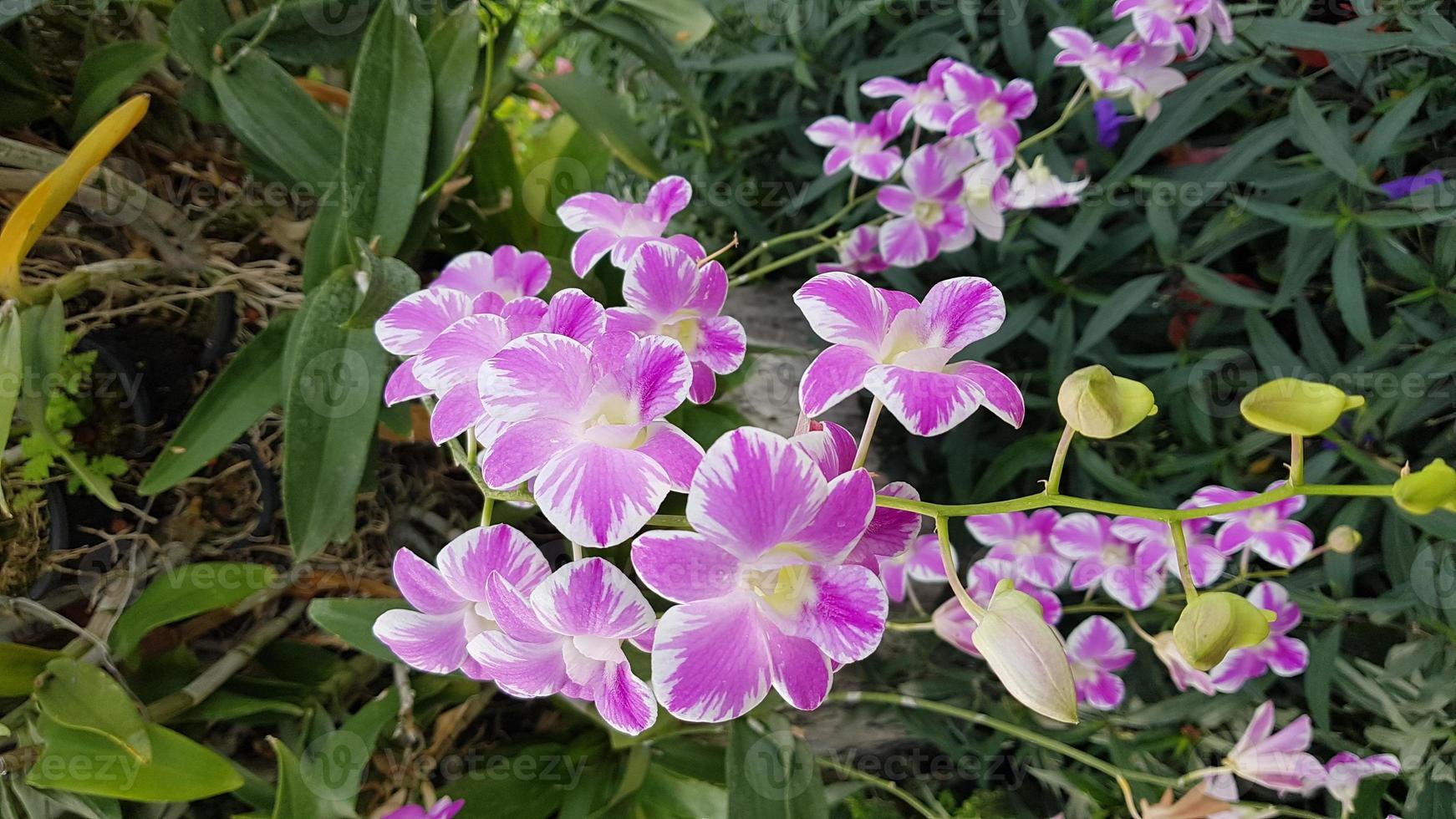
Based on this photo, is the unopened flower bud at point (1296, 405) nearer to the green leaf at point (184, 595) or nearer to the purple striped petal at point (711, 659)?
the purple striped petal at point (711, 659)

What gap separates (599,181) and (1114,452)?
703mm

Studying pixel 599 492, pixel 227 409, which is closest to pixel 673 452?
pixel 599 492

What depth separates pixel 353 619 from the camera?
61 centimetres

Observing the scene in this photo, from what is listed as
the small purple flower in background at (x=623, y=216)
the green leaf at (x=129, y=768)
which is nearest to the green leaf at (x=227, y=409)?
the green leaf at (x=129, y=768)

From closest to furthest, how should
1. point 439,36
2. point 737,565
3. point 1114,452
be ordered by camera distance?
point 737,565, point 439,36, point 1114,452

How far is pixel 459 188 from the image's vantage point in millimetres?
783

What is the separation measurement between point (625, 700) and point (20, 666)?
1.70ft

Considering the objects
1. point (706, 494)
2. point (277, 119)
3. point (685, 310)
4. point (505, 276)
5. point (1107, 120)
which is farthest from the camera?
point (1107, 120)

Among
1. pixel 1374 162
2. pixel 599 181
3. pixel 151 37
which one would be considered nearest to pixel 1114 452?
pixel 1374 162

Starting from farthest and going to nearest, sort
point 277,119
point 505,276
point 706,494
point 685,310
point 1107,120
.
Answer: point 1107,120 < point 277,119 < point 505,276 < point 685,310 < point 706,494

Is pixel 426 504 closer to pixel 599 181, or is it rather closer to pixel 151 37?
pixel 599 181

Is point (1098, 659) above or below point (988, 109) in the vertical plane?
below

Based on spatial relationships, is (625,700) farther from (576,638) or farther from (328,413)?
(328,413)

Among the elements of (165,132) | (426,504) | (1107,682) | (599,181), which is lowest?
(1107,682)
